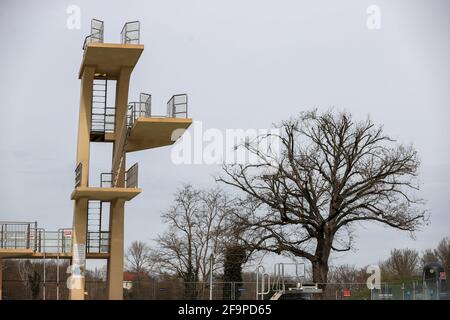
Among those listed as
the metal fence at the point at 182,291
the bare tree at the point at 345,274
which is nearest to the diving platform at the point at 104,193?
the metal fence at the point at 182,291

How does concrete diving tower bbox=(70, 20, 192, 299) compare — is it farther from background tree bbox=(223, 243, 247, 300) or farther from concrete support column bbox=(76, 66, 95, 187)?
background tree bbox=(223, 243, 247, 300)

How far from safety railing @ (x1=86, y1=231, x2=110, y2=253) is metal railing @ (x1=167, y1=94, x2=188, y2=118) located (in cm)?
556

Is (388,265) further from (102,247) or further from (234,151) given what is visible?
(102,247)

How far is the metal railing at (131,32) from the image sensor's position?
2600 centimetres

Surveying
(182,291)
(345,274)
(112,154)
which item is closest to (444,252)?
(345,274)

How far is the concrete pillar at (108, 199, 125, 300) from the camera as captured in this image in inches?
1086

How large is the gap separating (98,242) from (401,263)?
19.2m

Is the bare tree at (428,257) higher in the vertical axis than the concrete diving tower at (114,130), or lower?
lower

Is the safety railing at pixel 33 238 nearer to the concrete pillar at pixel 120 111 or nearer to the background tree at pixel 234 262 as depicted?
the concrete pillar at pixel 120 111

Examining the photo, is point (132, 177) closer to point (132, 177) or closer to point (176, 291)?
point (132, 177)

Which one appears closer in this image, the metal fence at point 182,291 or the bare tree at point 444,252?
the metal fence at point 182,291

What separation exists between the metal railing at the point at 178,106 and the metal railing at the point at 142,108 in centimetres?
75
